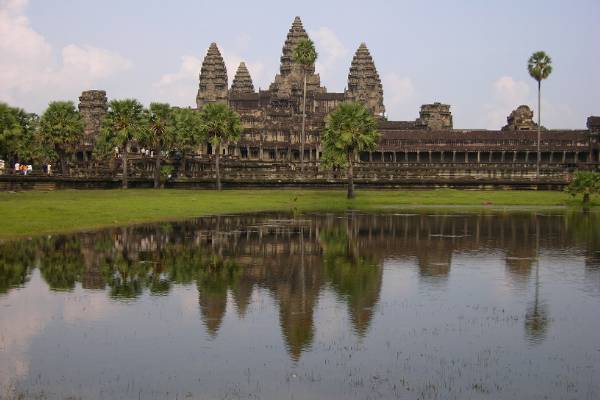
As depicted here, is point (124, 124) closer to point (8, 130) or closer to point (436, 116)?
point (8, 130)

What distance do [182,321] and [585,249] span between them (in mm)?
19649

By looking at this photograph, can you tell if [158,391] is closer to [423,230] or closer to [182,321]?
[182,321]

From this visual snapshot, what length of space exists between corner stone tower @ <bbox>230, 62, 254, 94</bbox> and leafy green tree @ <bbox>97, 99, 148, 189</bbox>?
93691mm

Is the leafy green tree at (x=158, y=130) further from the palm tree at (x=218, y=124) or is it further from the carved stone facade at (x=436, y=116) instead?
the carved stone facade at (x=436, y=116)

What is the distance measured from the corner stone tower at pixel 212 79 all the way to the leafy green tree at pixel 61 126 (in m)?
70.0

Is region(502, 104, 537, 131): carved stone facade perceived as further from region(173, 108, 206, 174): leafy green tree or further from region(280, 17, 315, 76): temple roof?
region(173, 108, 206, 174): leafy green tree

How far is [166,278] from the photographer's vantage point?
23891mm

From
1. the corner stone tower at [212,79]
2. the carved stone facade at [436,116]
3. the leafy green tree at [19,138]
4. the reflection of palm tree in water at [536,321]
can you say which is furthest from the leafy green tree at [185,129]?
the reflection of palm tree in water at [536,321]

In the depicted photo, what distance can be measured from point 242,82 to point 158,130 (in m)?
96.1

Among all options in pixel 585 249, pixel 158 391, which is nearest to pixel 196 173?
pixel 585 249

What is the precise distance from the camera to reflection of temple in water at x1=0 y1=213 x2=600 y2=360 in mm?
20547

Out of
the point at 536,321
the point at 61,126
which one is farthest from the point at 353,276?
the point at 61,126

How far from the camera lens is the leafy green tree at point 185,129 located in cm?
9731

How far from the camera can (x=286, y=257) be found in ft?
94.6
